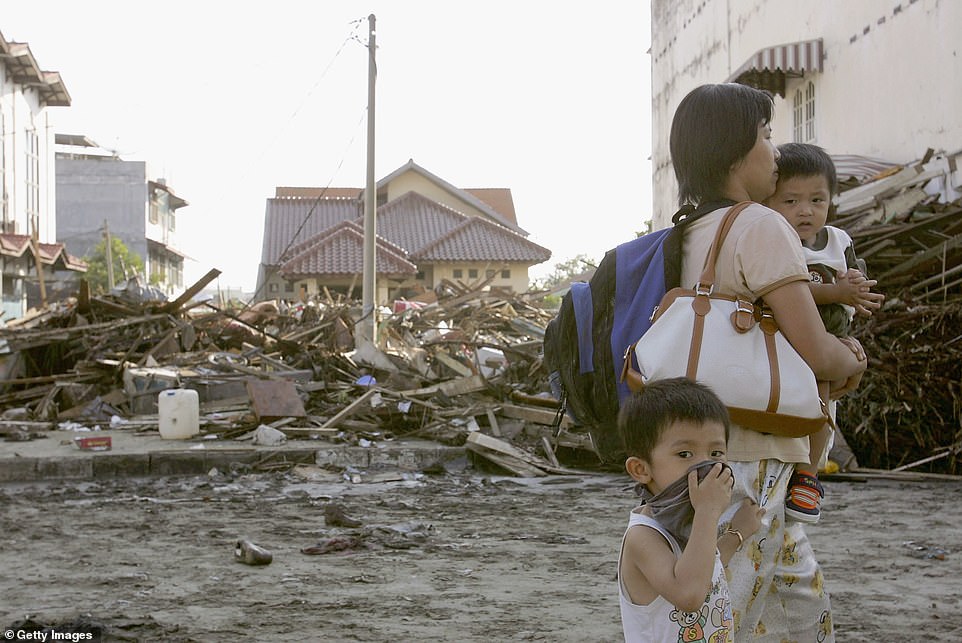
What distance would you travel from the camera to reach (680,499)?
7.62 feet

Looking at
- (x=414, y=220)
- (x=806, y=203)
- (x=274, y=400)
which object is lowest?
(x=274, y=400)

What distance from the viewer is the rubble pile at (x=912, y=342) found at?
9.53 metres

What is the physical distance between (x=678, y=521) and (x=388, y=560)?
165 inches

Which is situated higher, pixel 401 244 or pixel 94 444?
pixel 401 244

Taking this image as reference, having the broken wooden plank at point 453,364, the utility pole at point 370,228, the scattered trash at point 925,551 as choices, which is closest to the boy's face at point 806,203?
the scattered trash at point 925,551

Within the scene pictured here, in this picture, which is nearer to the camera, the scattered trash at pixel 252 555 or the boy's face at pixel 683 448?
Result: the boy's face at pixel 683 448

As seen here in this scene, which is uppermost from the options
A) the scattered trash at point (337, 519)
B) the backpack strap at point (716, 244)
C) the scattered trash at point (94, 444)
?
the backpack strap at point (716, 244)

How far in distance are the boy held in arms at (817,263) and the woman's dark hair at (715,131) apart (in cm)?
28

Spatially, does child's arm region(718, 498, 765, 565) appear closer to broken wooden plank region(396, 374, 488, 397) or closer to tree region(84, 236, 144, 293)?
broken wooden plank region(396, 374, 488, 397)

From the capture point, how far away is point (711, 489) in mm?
2268

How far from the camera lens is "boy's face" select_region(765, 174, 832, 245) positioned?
112 inches

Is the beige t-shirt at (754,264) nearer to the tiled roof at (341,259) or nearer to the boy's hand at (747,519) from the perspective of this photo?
the boy's hand at (747,519)

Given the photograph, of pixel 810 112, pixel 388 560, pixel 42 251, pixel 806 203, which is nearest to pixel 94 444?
pixel 388 560

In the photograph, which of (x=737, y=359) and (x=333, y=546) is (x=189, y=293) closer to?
(x=333, y=546)
